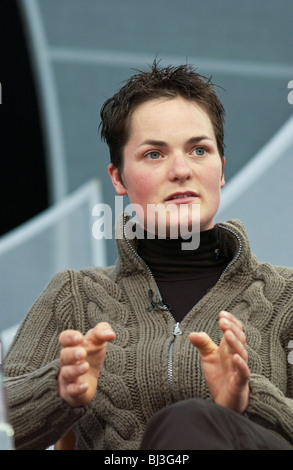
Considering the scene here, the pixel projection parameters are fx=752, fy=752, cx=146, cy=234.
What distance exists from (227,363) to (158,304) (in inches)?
12.6

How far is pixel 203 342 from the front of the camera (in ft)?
3.58

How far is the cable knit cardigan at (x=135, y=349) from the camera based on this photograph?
1187mm

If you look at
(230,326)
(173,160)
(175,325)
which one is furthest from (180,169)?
(230,326)

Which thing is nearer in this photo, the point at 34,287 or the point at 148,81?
the point at 148,81

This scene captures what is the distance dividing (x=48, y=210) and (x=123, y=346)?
3.80ft

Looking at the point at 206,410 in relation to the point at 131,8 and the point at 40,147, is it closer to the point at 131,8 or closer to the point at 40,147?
the point at 40,147

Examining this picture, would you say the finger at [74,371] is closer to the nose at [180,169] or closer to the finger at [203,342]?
the finger at [203,342]

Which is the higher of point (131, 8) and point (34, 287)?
point (131, 8)

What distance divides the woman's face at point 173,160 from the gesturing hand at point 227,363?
34 cm

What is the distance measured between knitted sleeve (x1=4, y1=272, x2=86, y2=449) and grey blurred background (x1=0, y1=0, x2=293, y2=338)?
3.14 ft

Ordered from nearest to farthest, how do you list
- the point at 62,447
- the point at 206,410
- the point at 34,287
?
the point at 206,410 → the point at 62,447 → the point at 34,287

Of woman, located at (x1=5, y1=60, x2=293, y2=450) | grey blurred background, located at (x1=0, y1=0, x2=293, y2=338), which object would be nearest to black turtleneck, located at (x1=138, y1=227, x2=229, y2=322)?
woman, located at (x1=5, y1=60, x2=293, y2=450)

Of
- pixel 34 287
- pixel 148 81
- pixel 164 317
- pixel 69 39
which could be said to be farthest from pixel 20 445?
pixel 69 39

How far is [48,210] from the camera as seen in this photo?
96.0 inches
